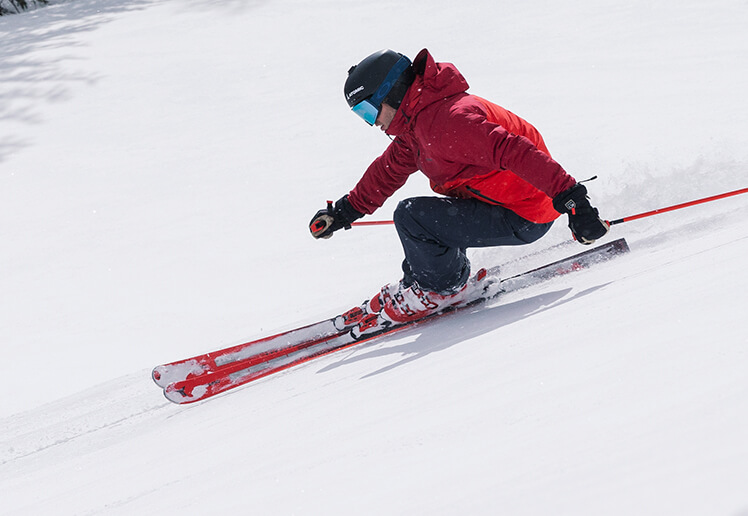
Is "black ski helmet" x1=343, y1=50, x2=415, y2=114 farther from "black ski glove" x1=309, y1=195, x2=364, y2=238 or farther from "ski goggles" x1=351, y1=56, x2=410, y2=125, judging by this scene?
"black ski glove" x1=309, y1=195, x2=364, y2=238

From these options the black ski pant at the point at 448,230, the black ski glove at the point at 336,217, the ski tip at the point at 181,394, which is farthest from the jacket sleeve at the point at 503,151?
the ski tip at the point at 181,394

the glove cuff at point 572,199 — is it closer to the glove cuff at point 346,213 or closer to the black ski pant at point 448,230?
the black ski pant at point 448,230

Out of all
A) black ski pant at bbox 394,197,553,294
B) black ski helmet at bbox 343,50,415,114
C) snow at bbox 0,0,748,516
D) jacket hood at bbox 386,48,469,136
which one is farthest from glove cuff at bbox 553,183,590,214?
black ski helmet at bbox 343,50,415,114

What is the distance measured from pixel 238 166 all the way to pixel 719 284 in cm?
546

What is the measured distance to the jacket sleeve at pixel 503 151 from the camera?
102 inches

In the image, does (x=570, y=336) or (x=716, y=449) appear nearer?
(x=716, y=449)

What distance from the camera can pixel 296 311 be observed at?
420 centimetres

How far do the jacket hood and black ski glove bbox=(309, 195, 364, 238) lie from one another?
0.97 meters

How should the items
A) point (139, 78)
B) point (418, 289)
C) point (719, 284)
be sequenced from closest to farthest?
point (719, 284)
point (418, 289)
point (139, 78)

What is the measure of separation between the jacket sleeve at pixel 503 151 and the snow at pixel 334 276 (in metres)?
0.52

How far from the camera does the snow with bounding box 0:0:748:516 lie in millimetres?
1105

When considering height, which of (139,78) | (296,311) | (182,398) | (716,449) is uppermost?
(716,449)

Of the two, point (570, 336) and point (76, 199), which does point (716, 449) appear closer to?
point (570, 336)

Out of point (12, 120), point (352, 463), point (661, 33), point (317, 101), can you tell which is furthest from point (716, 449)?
point (12, 120)
